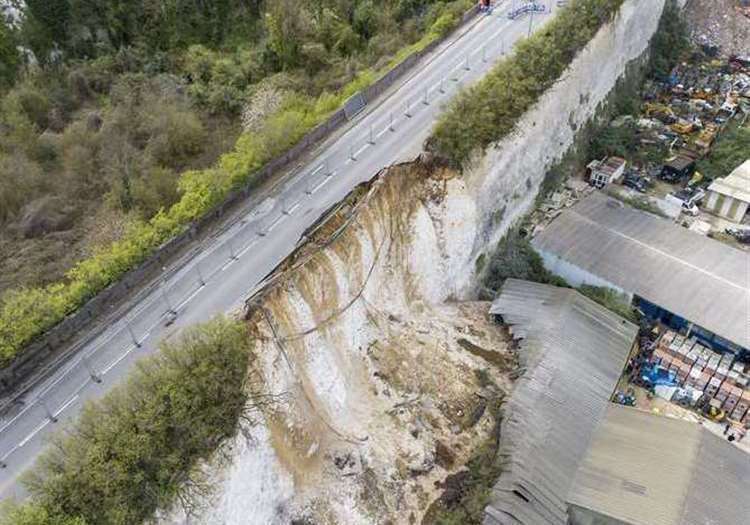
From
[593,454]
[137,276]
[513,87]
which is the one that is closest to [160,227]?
[137,276]

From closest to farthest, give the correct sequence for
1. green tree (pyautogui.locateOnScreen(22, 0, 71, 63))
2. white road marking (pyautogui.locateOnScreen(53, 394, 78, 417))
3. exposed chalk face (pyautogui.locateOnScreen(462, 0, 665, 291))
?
white road marking (pyautogui.locateOnScreen(53, 394, 78, 417)) < exposed chalk face (pyautogui.locateOnScreen(462, 0, 665, 291)) < green tree (pyautogui.locateOnScreen(22, 0, 71, 63))

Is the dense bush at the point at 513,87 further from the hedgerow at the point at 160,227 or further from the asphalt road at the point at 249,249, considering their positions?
the hedgerow at the point at 160,227

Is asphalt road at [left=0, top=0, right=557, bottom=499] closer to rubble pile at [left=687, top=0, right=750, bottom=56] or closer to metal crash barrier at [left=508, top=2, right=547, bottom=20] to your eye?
metal crash barrier at [left=508, top=2, right=547, bottom=20]

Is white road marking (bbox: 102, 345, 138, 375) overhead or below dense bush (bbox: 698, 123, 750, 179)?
overhead

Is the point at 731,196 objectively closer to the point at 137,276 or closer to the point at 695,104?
the point at 695,104

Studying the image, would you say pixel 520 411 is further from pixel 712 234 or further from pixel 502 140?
pixel 712 234

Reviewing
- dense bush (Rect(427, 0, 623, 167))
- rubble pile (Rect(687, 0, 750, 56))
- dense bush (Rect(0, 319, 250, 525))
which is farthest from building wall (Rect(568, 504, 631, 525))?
rubble pile (Rect(687, 0, 750, 56))

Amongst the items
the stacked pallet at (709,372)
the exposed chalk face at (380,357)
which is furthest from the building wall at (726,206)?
the exposed chalk face at (380,357)

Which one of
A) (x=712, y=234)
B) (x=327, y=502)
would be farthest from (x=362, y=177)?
(x=712, y=234)
